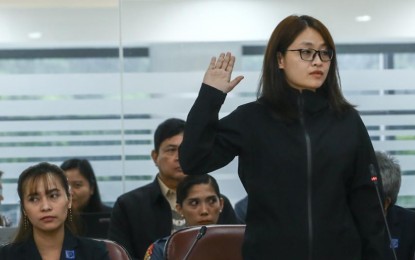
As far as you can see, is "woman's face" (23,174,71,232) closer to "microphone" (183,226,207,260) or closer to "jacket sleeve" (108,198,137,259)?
"microphone" (183,226,207,260)

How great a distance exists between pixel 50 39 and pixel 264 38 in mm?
1314

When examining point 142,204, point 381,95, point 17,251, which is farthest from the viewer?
point 381,95

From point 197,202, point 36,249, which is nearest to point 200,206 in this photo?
point 197,202

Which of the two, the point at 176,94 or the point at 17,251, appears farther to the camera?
the point at 176,94

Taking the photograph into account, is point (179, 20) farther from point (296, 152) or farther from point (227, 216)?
point (296, 152)

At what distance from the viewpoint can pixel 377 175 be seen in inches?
93.3

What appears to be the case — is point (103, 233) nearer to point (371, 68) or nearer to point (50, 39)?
point (50, 39)

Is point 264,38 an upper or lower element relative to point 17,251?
upper

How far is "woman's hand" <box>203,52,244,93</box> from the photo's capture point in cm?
232

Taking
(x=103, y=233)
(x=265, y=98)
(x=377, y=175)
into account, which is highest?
(x=265, y=98)

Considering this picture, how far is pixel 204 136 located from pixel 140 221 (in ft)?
6.10

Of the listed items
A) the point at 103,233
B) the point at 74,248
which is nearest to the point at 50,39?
the point at 103,233

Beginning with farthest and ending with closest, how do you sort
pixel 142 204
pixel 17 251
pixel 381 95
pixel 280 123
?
pixel 381 95, pixel 142 204, pixel 17 251, pixel 280 123

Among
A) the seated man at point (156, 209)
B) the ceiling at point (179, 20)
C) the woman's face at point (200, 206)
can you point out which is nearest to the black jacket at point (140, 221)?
the seated man at point (156, 209)
